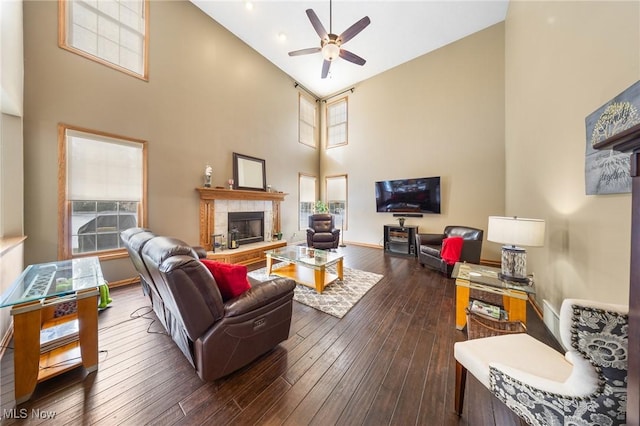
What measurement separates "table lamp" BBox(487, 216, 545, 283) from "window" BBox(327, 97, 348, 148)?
526 cm

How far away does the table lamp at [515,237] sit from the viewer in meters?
1.89

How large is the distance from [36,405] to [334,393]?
1876 mm

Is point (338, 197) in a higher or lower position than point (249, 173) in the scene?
lower

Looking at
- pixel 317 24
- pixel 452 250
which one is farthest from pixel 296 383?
pixel 317 24

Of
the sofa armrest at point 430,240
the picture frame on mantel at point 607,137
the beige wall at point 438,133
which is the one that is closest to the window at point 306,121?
the beige wall at point 438,133

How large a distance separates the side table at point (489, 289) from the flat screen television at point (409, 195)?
2.83 meters

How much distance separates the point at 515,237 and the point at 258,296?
2314 millimetres

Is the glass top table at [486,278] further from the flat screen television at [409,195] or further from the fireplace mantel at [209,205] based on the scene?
the fireplace mantel at [209,205]

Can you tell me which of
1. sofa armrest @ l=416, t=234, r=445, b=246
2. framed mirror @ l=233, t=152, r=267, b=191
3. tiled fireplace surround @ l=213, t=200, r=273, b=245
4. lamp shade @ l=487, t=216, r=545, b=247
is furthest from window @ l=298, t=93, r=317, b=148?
lamp shade @ l=487, t=216, r=545, b=247

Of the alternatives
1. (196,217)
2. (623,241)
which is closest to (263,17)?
(196,217)

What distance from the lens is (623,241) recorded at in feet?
4.39

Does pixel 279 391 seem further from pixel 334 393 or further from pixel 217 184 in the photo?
pixel 217 184

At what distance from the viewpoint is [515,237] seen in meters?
1.93

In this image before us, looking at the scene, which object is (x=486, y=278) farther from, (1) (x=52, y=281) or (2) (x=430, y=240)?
(1) (x=52, y=281)
